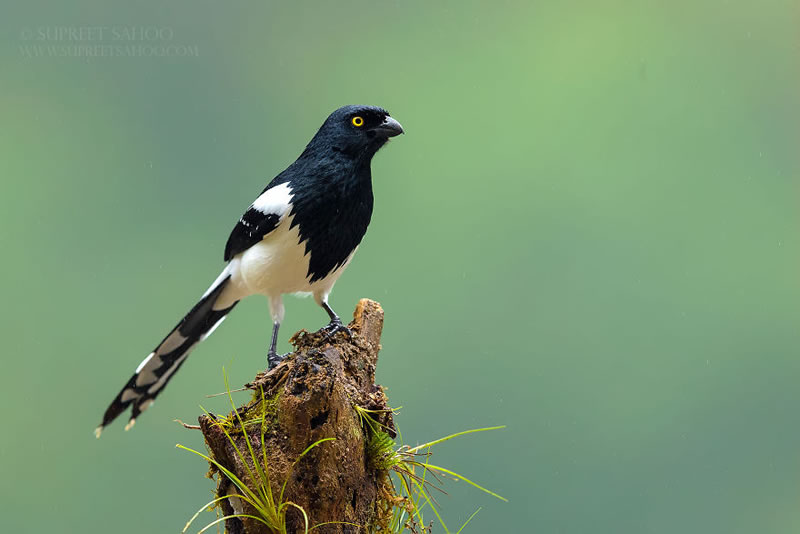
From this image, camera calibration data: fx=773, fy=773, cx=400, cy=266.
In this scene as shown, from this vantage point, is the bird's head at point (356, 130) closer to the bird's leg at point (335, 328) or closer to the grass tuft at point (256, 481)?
the bird's leg at point (335, 328)

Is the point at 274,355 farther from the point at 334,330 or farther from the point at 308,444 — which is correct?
the point at 308,444

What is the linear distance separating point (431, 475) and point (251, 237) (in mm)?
1136

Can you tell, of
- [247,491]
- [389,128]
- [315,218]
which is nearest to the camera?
[247,491]

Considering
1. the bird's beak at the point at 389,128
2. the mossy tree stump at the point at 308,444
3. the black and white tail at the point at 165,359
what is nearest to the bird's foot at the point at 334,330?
the mossy tree stump at the point at 308,444

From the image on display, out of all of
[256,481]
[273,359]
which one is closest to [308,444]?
[256,481]

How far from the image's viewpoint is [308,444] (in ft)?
7.91

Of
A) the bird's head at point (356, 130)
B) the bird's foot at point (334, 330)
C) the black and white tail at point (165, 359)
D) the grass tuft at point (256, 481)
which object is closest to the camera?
the grass tuft at point (256, 481)

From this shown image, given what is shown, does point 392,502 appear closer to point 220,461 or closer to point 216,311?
point 220,461

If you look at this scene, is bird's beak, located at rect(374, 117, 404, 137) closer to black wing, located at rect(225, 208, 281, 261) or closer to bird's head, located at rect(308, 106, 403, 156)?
bird's head, located at rect(308, 106, 403, 156)

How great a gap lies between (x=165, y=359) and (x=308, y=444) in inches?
43.6

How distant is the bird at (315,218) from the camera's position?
9.52 feet

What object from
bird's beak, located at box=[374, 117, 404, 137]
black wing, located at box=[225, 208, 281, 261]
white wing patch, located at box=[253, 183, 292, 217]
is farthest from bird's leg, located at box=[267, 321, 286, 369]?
bird's beak, located at box=[374, 117, 404, 137]

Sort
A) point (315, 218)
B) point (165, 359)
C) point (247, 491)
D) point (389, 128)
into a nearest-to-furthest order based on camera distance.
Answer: point (247, 491)
point (315, 218)
point (389, 128)
point (165, 359)

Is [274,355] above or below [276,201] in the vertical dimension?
below
